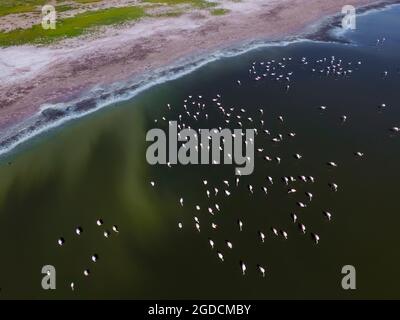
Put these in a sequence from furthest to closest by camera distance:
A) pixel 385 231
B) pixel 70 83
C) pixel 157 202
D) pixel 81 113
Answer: pixel 70 83 < pixel 81 113 < pixel 157 202 < pixel 385 231

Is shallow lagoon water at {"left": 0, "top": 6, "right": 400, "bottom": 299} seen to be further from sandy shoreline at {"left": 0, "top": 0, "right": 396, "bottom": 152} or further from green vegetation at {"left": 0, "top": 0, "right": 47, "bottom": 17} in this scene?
green vegetation at {"left": 0, "top": 0, "right": 47, "bottom": 17}

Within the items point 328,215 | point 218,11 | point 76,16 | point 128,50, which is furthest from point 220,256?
point 76,16

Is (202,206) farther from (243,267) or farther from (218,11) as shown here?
(218,11)

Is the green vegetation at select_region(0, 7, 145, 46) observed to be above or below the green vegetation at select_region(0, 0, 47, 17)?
below

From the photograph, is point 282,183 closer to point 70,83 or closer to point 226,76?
point 226,76

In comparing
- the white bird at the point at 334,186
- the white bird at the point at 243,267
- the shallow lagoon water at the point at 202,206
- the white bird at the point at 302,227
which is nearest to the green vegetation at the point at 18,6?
the shallow lagoon water at the point at 202,206

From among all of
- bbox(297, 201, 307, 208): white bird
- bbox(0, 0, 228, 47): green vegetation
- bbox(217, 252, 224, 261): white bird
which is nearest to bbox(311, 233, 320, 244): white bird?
bbox(297, 201, 307, 208): white bird
